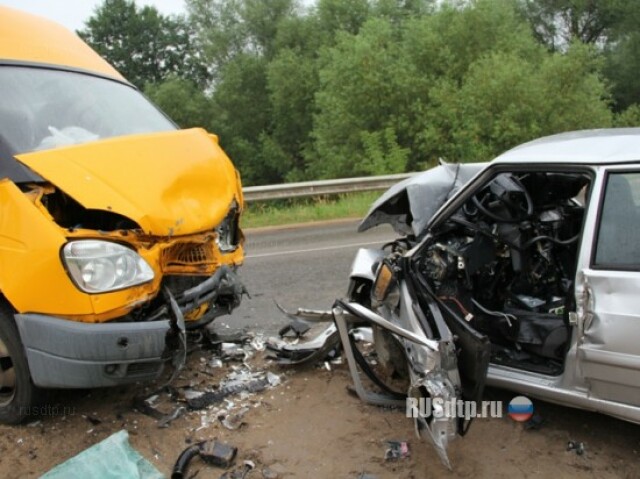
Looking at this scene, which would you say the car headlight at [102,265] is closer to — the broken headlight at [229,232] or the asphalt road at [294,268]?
the broken headlight at [229,232]

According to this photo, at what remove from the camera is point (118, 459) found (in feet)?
9.78

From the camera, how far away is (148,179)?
346 cm

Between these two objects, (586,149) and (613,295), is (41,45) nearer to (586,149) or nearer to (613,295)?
(586,149)

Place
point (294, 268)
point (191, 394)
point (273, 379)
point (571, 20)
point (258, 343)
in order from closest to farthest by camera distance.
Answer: point (191, 394) < point (273, 379) < point (258, 343) < point (294, 268) < point (571, 20)

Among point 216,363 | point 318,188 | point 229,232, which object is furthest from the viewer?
point 318,188

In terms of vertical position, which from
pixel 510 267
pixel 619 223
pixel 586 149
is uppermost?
pixel 586 149

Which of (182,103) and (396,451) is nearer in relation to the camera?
(396,451)

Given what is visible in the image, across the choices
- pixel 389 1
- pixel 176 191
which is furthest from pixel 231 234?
pixel 389 1

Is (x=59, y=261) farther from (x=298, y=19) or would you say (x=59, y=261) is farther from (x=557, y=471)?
(x=298, y=19)

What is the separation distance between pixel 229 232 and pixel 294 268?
300 centimetres

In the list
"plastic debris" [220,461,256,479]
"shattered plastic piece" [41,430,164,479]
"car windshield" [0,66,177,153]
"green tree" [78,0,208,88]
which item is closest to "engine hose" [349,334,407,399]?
"plastic debris" [220,461,256,479]

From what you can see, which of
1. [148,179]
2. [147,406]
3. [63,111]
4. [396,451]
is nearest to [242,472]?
[396,451]

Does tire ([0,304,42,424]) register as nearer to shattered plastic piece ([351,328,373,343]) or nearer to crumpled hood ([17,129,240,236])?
crumpled hood ([17,129,240,236])

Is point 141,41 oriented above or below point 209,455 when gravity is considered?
above
